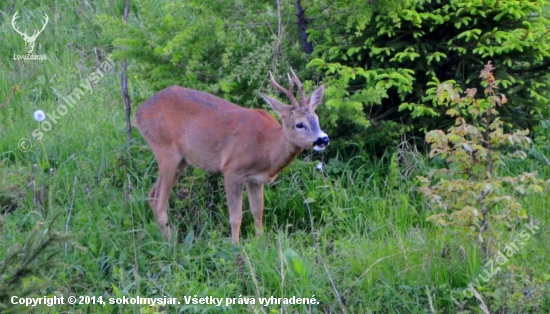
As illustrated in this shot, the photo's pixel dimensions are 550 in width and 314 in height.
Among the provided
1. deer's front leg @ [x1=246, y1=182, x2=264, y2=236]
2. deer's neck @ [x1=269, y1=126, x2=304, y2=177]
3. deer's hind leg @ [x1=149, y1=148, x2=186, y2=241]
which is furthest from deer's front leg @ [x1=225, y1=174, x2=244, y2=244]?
deer's hind leg @ [x1=149, y1=148, x2=186, y2=241]

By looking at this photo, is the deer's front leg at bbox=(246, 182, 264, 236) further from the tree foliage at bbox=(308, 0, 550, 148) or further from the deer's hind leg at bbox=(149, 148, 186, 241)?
the tree foliage at bbox=(308, 0, 550, 148)

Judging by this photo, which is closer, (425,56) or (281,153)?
(281,153)

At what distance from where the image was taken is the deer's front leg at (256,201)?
23.9 feet

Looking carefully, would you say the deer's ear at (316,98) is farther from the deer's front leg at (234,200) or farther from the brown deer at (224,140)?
the deer's front leg at (234,200)

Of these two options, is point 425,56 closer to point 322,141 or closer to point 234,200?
point 322,141

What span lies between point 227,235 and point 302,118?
1.29m

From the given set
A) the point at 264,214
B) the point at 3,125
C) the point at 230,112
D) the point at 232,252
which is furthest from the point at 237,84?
the point at 3,125

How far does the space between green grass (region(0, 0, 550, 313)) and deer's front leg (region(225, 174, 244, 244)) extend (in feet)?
0.55

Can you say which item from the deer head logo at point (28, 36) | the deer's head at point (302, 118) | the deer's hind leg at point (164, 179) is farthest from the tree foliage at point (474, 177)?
the deer head logo at point (28, 36)

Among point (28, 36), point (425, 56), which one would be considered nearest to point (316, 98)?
point (425, 56)

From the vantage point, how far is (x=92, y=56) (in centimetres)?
1059

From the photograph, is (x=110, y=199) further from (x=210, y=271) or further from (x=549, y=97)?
(x=549, y=97)

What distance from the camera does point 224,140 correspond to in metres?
7.42

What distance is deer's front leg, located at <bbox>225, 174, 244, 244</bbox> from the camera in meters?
7.13
